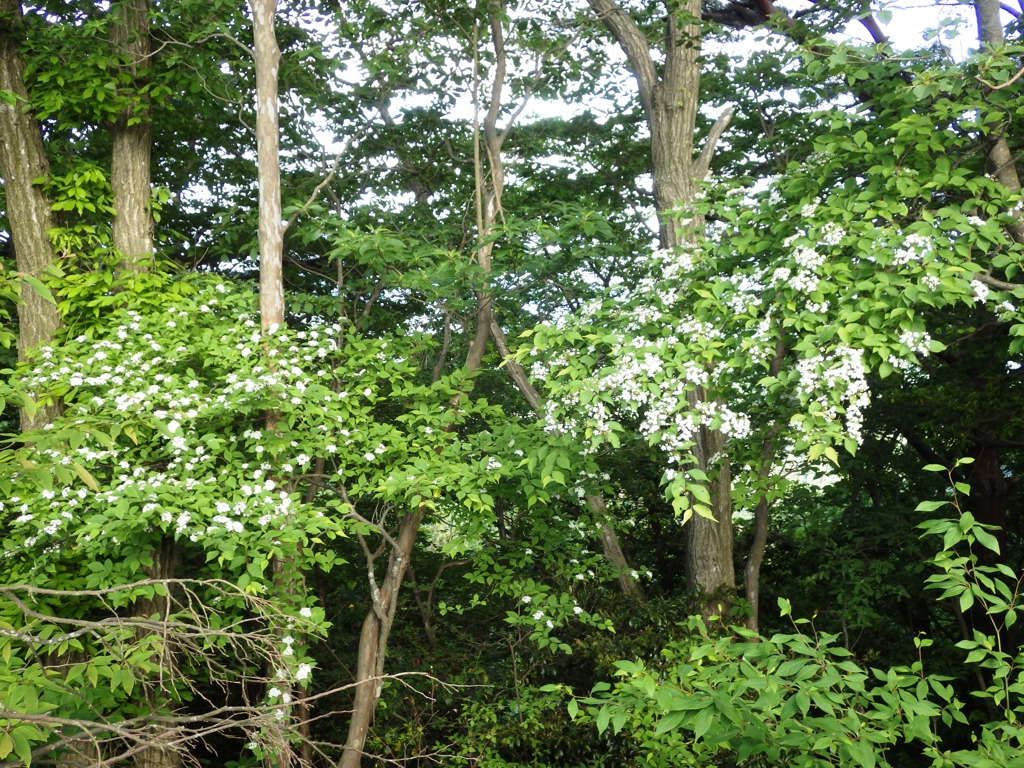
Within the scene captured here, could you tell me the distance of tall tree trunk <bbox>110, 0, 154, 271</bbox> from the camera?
7.18 m

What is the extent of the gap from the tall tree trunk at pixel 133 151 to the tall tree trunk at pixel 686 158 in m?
3.77

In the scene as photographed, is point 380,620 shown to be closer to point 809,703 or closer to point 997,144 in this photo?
point 809,703

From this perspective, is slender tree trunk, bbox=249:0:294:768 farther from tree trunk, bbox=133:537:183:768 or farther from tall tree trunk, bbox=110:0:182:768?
tall tree trunk, bbox=110:0:182:768

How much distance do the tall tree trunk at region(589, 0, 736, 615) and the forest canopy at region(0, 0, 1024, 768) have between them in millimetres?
37

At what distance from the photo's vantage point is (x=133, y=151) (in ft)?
24.3

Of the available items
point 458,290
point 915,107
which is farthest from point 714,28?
Answer: point 458,290

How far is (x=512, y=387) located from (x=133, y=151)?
4.53m

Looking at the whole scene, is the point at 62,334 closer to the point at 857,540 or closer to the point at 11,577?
the point at 11,577

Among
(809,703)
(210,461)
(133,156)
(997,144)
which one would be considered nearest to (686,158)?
(997,144)

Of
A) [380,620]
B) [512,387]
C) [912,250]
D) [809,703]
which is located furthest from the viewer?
[512,387]

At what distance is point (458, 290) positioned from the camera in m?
7.02

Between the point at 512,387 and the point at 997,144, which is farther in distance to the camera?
the point at 512,387

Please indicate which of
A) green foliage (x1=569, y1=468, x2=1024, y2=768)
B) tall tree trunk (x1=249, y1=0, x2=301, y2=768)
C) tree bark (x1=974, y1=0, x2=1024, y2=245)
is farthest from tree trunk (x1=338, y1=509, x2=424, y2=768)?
tree bark (x1=974, y1=0, x2=1024, y2=245)

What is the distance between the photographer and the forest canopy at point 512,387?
3.56m
